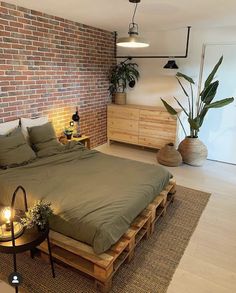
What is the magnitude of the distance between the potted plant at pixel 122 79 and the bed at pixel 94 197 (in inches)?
95.4

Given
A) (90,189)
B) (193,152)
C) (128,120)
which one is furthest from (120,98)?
(90,189)

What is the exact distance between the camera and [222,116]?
174 inches

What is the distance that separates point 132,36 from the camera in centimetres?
244

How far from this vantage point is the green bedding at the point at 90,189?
1.82 metres

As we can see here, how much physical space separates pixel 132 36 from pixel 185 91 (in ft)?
7.91

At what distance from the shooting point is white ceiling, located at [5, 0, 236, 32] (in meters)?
2.80

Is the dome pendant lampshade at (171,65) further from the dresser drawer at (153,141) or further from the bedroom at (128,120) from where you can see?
the dresser drawer at (153,141)

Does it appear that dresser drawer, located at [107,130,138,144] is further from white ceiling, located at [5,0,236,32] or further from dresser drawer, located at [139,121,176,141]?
white ceiling, located at [5,0,236,32]

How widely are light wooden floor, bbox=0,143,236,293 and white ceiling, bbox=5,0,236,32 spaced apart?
95.3 inches

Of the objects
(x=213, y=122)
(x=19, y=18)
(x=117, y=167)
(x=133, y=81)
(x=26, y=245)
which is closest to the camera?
(x=26, y=245)

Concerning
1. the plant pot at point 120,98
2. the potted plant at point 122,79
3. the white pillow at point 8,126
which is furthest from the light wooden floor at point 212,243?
the white pillow at point 8,126

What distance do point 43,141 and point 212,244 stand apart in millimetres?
2392

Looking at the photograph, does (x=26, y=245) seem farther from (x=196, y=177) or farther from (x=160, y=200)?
(x=196, y=177)

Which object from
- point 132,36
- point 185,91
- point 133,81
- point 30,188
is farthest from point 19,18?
point 185,91
